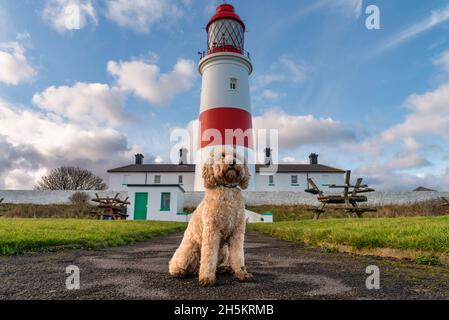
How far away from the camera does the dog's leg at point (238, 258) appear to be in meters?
3.25

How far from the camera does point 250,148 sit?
78.3ft

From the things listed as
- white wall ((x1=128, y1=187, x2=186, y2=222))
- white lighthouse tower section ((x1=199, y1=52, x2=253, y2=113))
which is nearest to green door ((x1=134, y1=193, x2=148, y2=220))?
white wall ((x1=128, y1=187, x2=186, y2=222))

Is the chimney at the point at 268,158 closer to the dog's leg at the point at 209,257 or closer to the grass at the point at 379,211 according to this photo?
the grass at the point at 379,211

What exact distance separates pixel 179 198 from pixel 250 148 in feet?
25.1

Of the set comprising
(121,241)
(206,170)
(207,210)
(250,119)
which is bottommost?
(121,241)

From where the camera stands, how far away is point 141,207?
25141mm

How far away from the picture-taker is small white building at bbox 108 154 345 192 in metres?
39.9

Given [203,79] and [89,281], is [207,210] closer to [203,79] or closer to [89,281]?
[89,281]

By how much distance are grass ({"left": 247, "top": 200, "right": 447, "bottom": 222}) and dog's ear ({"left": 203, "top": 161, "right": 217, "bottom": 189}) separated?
50.2 feet

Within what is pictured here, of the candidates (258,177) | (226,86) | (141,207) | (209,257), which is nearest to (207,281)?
(209,257)

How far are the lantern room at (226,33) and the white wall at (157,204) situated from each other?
39.3 ft

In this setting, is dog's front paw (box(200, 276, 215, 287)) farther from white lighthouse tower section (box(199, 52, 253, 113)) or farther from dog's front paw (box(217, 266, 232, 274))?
white lighthouse tower section (box(199, 52, 253, 113))
